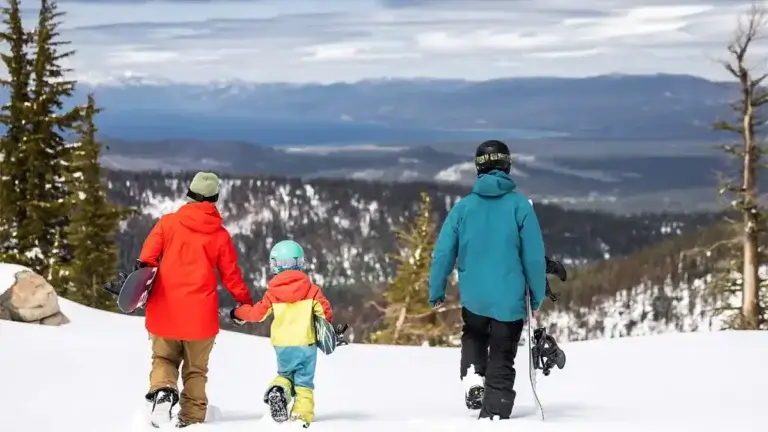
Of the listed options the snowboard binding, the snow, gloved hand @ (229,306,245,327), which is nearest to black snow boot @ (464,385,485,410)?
the snow

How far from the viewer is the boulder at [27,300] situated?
1446 centimetres

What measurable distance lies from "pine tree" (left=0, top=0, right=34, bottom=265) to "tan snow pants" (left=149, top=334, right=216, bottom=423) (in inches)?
1118

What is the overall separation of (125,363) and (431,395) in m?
4.30

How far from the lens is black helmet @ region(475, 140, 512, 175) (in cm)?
709

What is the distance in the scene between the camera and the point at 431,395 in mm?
10242

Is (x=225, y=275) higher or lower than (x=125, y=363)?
higher

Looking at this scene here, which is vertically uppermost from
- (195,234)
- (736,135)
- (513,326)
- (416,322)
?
(736,135)

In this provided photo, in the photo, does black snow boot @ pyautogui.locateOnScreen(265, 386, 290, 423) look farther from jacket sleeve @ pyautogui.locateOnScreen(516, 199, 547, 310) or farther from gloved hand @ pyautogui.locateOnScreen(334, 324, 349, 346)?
jacket sleeve @ pyautogui.locateOnScreen(516, 199, 547, 310)

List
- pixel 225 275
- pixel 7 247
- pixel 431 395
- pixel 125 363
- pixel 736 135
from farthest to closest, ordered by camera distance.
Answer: pixel 7 247, pixel 736 135, pixel 125 363, pixel 431 395, pixel 225 275

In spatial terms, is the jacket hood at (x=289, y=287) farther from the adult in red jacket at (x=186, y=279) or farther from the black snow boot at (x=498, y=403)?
the black snow boot at (x=498, y=403)

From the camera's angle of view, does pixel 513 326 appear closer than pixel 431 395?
Yes

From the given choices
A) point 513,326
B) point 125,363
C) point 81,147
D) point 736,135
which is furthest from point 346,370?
point 81,147

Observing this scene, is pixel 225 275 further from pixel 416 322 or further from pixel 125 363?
pixel 416 322

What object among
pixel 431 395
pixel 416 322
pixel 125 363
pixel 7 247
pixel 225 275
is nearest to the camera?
pixel 225 275
